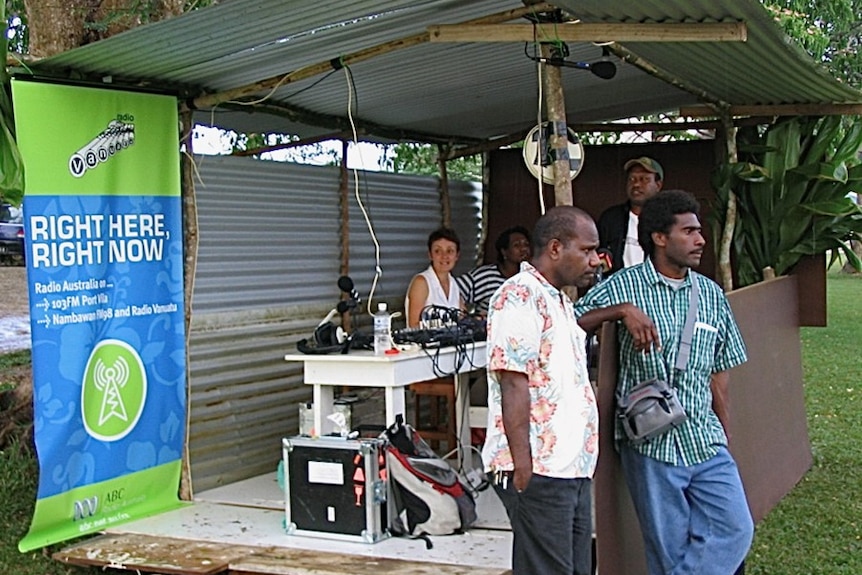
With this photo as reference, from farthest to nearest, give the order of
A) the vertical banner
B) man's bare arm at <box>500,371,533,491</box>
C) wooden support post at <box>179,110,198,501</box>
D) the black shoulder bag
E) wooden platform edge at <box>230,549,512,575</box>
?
wooden support post at <box>179,110,198,501</box>
the vertical banner
wooden platform edge at <box>230,549,512,575</box>
the black shoulder bag
man's bare arm at <box>500,371,533,491</box>

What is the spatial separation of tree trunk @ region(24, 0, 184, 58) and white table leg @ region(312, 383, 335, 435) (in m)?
3.04

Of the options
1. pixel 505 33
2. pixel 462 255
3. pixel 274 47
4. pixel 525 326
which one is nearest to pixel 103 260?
pixel 274 47

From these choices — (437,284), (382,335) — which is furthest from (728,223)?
(382,335)

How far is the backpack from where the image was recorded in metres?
5.47

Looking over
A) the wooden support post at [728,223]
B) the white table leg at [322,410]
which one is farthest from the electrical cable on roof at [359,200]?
the wooden support post at [728,223]

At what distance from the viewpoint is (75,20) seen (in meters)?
7.27

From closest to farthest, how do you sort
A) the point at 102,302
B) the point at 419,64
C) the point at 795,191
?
the point at 102,302
the point at 419,64
the point at 795,191

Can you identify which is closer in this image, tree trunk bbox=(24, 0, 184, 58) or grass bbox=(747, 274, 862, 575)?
grass bbox=(747, 274, 862, 575)

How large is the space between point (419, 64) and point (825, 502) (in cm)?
389

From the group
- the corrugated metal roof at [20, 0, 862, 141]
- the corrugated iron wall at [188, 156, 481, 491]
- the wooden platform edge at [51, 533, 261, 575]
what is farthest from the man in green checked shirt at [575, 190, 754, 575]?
the corrugated iron wall at [188, 156, 481, 491]

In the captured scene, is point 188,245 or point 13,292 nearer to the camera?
point 188,245

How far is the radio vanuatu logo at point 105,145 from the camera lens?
5559 mm

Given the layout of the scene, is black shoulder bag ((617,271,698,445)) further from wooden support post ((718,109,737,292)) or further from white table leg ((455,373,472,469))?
wooden support post ((718,109,737,292))

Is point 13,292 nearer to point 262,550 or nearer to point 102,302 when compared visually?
point 102,302
